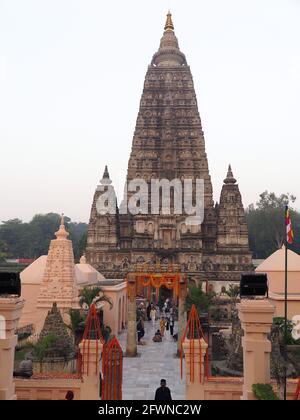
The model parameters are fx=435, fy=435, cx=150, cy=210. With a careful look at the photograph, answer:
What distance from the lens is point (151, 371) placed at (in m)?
17.9

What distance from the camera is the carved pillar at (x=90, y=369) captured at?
1127 centimetres

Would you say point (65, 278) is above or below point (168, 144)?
below

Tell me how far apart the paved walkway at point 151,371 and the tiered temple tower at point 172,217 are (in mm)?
19229

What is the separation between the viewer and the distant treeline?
72.5 m

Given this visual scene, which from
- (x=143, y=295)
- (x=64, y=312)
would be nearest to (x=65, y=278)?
(x=64, y=312)

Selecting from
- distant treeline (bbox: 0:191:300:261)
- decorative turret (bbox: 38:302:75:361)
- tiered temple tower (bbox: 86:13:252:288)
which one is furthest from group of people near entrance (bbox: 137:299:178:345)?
distant treeline (bbox: 0:191:300:261)

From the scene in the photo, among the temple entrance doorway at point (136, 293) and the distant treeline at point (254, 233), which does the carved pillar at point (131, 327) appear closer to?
the temple entrance doorway at point (136, 293)

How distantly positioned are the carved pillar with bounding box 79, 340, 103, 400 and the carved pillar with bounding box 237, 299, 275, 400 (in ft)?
13.6

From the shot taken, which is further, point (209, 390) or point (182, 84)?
point (182, 84)

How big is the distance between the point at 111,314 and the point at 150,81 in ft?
105

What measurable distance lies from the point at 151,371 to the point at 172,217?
27205 mm

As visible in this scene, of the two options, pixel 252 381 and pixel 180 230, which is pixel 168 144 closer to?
pixel 180 230

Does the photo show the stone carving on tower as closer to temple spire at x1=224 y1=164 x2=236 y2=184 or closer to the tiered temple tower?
the tiered temple tower

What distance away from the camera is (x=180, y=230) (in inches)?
1740
